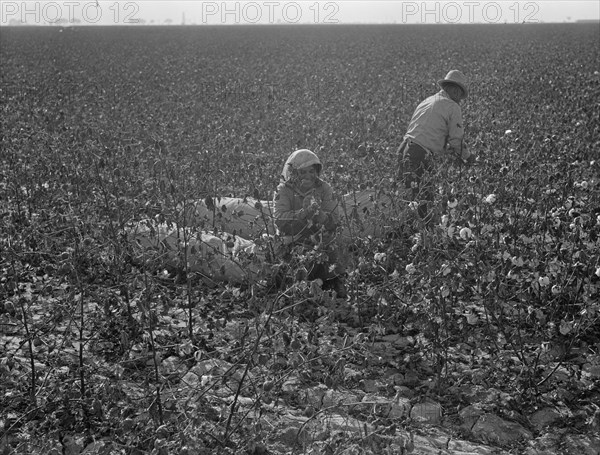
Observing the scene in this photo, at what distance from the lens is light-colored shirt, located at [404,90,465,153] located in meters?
6.77

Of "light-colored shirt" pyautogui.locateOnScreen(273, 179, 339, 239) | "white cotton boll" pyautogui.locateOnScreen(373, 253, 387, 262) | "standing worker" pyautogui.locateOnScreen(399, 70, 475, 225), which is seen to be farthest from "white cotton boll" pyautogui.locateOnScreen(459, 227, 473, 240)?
"standing worker" pyautogui.locateOnScreen(399, 70, 475, 225)

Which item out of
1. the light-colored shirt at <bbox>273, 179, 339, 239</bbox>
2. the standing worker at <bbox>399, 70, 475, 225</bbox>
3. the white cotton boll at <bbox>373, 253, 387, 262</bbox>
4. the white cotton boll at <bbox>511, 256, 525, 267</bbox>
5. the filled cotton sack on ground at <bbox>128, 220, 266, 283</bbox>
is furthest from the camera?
the standing worker at <bbox>399, 70, 475, 225</bbox>

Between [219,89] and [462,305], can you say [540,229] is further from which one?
[219,89]

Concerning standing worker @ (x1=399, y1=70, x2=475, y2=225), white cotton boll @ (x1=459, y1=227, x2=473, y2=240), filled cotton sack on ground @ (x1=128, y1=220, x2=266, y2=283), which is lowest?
filled cotton sack on ground @ (x1=128, y1=220, x2=266, y2=283)

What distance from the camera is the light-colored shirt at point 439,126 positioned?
22.2 ft

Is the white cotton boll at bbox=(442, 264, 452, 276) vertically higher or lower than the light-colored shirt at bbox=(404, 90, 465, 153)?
lower

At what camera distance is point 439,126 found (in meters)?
6.83

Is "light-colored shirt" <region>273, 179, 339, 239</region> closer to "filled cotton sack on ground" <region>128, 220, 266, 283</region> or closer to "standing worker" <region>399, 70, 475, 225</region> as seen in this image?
"filled cotton sack on ground" <region>128, 220, 266, 283</region>

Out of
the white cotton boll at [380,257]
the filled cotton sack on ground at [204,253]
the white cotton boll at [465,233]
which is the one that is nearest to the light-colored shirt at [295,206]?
the filled cotton sack on ground at [204,253]

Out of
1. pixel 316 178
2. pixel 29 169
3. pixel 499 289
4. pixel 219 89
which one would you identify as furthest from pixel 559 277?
pixel 219 89

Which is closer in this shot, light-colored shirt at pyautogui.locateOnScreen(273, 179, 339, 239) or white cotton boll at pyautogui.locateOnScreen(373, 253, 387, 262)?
white cotton boll at pyautogui.locateOnScreen(373, 253, 387, 262)

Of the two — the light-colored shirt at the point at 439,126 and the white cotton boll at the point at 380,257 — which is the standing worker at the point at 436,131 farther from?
the white cotton boll at the point at 380,257

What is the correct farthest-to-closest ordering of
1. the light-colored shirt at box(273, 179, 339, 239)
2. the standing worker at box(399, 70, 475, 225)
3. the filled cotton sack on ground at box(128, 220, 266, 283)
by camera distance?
the standing worker at box(399, 70, 475, 225) < the light-colored shirt at box(273, 179, 339, 239) < the filled cotton sack on ground at box(128, 220, 266, 283)

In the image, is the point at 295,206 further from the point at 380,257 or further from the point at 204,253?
the point at 380,257
